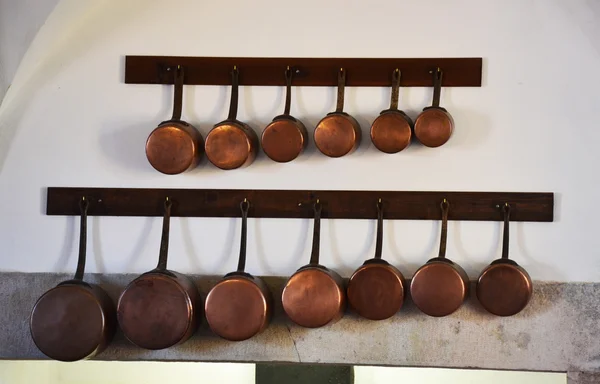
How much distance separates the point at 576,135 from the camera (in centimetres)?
167

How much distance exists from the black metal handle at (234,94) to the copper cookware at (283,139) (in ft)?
0.37

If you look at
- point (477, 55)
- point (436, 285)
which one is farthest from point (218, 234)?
point (477, 55)

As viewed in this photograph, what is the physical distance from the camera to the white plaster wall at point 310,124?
1672 millimetres

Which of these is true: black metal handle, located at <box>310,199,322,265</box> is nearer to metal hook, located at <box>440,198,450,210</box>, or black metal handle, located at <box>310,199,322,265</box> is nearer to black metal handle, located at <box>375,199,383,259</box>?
black metal handle, located at <box>375,199,383,259</box>

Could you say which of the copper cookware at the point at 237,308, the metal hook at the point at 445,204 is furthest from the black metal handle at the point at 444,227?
the copper cookware at the point at 237,308

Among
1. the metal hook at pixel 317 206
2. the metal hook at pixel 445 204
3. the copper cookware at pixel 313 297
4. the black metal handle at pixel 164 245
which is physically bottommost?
the copper cookware at pixel 313 297

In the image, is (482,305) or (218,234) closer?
(482,305)

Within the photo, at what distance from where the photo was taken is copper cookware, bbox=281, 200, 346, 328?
1599 mm

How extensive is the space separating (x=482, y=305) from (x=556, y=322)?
0.22 meters

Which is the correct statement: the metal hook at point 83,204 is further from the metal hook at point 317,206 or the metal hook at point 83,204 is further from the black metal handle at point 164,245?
the metal hook at point 317,206

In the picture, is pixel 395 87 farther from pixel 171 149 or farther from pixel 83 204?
pixel 83 204

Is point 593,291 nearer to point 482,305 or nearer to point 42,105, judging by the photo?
point 482,305

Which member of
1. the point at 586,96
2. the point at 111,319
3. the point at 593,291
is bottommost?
the point at 111,319

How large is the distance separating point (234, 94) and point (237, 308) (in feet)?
2.01
